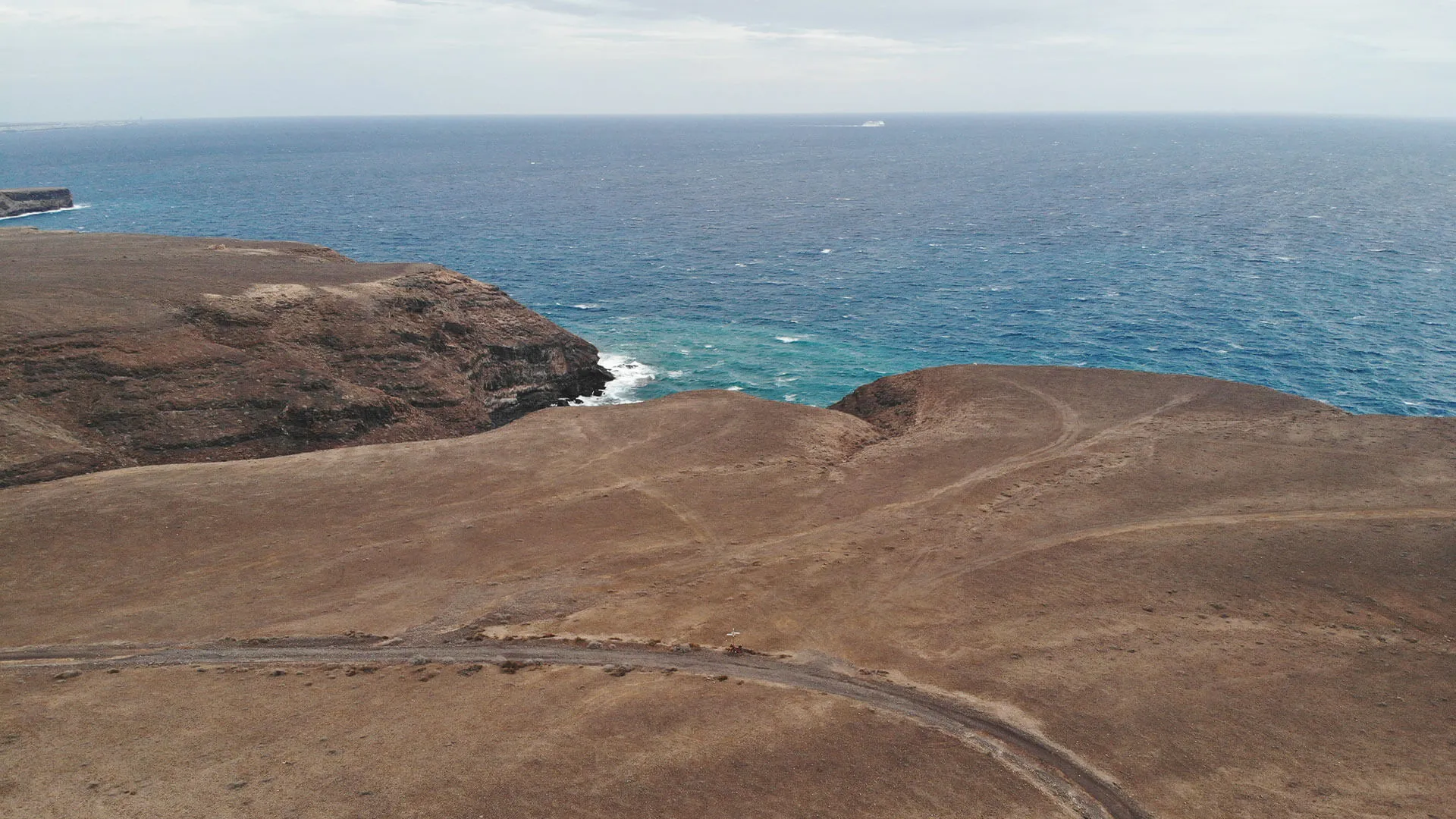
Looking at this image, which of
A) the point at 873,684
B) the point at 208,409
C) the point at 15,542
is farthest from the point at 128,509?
the point at 873,684

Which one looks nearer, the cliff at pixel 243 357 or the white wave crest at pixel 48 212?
the cliff at pixel 243 357

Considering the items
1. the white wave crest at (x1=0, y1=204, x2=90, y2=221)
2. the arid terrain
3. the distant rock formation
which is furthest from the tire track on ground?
the distant rock formation

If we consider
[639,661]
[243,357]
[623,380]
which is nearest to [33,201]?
[243,357]

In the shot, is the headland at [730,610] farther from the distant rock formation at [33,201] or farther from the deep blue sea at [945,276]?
the distant rock formation at [33,201]

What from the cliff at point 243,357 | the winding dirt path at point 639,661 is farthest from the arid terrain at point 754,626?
the cliff at point 243,357

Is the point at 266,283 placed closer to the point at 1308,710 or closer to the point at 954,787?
the point at 954,787

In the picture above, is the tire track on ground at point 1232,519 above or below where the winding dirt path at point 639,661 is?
above

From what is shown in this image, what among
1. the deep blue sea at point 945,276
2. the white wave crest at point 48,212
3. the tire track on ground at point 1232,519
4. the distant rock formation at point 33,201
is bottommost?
the tire track on ground at point 1232,519
